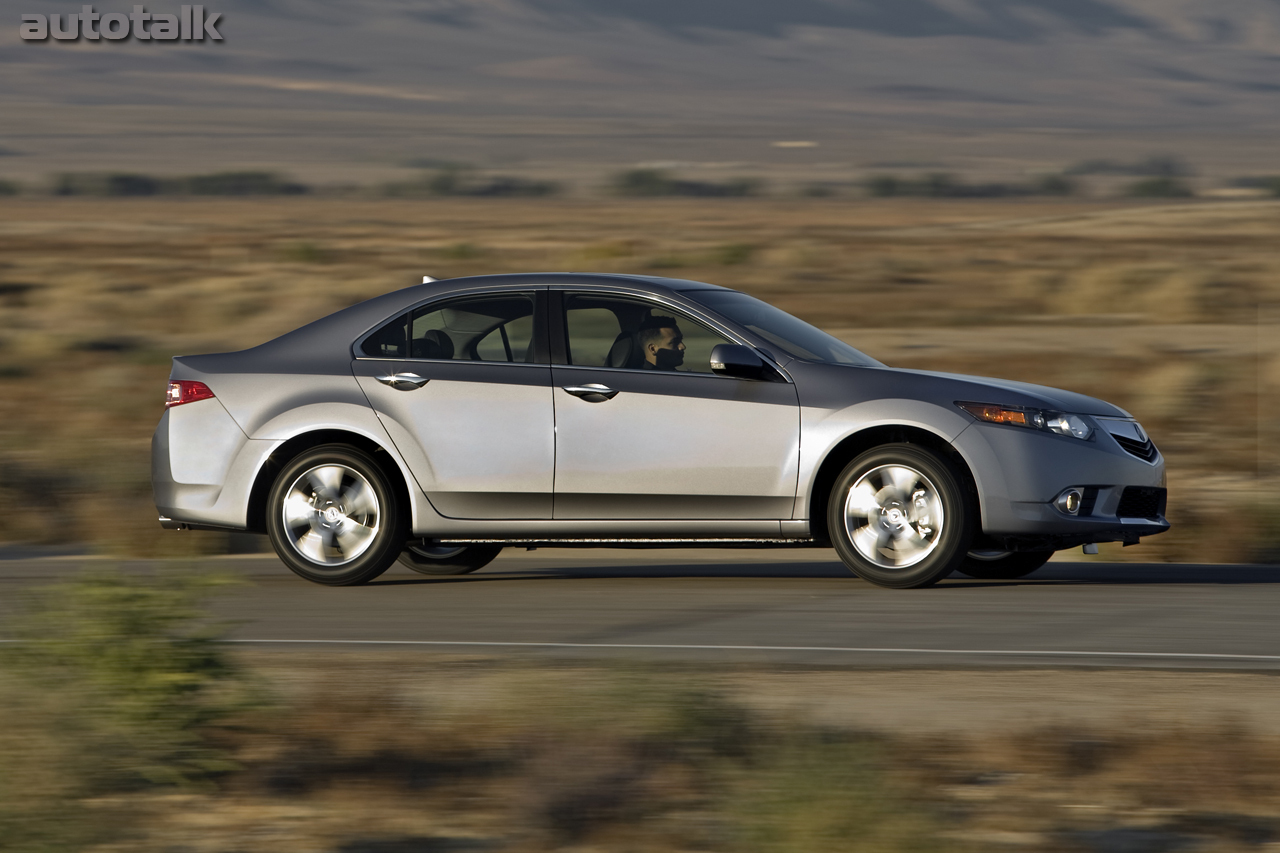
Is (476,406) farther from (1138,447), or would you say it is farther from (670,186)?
(670,186)

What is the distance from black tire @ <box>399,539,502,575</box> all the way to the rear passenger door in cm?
125

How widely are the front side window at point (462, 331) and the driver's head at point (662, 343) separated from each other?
590 millimetres

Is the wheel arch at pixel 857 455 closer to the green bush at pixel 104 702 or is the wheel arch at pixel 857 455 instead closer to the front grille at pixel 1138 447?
the front grille at pixel 1138 447

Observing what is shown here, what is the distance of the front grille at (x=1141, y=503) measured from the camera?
32.7 feet

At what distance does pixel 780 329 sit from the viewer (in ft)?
33.8

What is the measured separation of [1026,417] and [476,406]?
2.74 meters

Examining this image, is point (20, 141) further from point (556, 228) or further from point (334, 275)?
point (334, 275)

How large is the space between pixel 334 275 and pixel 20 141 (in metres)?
93.6

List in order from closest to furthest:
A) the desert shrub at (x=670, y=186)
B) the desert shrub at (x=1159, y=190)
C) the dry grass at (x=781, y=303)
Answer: the dry grass at (x=781, y=303), the desert shrub at (x=1159, y=190), the desert shrub at (x=670, y=186)

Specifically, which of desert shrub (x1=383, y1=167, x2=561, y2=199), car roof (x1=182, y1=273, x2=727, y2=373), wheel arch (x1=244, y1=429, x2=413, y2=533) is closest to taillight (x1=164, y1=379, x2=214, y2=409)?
car roof (x1=182, y1=273, x2=727, y2=373)

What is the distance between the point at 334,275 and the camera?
44.0m

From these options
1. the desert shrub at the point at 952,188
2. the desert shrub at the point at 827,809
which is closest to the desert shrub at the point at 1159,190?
the desert shrub at the point at 952,188

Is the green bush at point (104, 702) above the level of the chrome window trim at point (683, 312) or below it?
below

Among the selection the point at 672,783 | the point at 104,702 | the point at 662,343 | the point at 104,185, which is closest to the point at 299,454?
the point at 662,343
